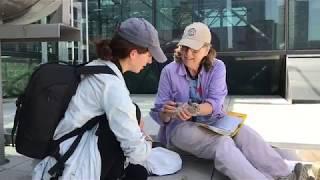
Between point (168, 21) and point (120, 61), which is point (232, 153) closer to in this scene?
point (120, 61)

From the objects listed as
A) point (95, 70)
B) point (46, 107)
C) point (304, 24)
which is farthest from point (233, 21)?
point (46, 107)

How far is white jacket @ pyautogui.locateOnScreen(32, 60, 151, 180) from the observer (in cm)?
216

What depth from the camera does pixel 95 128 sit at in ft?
7.46

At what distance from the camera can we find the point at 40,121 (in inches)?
85.5

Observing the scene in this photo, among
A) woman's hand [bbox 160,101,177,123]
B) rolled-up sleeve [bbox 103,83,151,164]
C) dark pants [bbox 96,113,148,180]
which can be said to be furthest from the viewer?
woman's hand [bbox 160,101,177,123]

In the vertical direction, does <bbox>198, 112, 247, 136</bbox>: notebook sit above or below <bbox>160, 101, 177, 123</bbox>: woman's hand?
below

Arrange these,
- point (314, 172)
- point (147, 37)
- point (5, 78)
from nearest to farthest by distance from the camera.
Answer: point (147, 37) < point (314, 172) < point (5, 78)

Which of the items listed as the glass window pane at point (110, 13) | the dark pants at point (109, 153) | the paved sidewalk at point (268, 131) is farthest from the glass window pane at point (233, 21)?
the dark pants at point (109, 153)

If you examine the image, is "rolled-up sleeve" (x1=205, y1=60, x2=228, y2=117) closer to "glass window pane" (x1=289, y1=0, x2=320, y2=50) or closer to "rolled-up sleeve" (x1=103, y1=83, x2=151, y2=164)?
"rolled-up sleeve" (x1=103, y1=83, x2=151, y2=164)

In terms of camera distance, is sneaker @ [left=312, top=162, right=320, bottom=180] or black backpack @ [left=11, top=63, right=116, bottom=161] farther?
sneaker @ [left=312, top=162, right=320, bottom=180]

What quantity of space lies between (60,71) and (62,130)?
30 centimetres

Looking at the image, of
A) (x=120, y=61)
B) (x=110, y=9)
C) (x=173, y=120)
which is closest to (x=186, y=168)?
(x=173, y=120)

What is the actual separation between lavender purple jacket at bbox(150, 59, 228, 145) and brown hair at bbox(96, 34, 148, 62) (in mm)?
1011

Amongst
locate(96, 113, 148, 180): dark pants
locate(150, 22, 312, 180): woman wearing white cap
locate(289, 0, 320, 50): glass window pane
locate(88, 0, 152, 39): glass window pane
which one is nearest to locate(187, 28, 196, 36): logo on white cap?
locate(150, 22, 312, 180): woman wearing white cap
